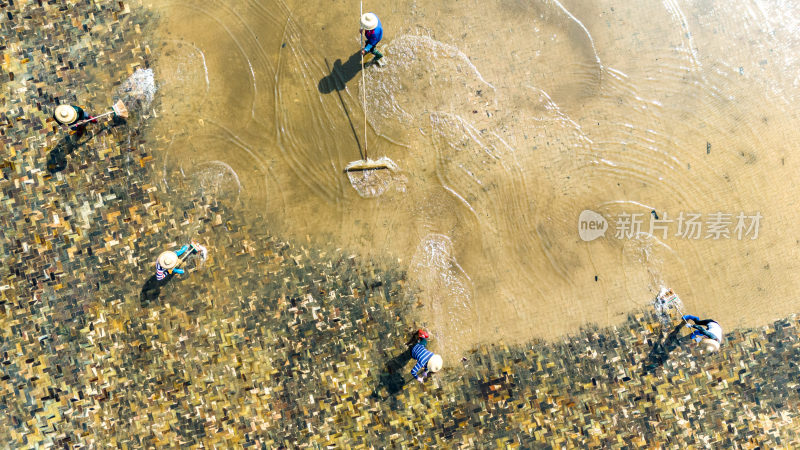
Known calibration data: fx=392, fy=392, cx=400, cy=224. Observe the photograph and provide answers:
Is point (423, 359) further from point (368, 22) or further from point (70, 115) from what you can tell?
point (70, 115)

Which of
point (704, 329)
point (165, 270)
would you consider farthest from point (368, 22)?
point (704, 329)

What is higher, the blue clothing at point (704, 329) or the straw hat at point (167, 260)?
the blue clothing at point (704, 329)

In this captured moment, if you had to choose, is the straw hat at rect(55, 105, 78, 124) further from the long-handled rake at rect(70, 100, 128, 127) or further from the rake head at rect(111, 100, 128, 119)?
the rake head at rect(111, 100, 128, 119)

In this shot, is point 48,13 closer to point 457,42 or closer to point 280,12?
point 280,12

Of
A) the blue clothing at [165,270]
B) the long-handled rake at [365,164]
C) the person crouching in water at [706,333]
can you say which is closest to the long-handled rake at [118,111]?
the blue clothing at [165,270]

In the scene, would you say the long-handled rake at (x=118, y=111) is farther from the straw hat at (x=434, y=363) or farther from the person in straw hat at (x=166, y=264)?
the straw hat at (x=434, y=363)

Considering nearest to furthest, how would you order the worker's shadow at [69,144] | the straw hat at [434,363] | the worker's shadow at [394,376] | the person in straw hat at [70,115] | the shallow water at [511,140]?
the straw hat at [434,363], the person in straw hat at [70,115], the worker's shadow at [394,376], the shallow water at [511,140], the worker's shadow at [69,144]

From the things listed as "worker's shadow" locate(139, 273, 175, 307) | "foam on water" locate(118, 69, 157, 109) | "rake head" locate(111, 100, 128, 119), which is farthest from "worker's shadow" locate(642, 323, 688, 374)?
"rake head" locate(111, 100, 128, 119)
